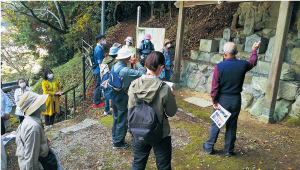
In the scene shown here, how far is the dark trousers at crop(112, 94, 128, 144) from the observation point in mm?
3762

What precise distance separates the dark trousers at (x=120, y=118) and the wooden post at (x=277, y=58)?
3.58m

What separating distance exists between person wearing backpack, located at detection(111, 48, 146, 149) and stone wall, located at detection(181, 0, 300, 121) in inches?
151

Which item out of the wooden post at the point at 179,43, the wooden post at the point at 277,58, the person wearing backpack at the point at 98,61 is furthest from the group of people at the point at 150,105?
the wooden post at the point at 179,43

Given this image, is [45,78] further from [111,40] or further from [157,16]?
[157,16]

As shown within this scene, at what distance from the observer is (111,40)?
43.2ft

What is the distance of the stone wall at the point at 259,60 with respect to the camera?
539cm

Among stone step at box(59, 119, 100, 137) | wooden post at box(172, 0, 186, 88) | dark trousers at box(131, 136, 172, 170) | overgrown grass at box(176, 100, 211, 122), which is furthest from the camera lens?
wooden post at box(172, 0, 186, 88)

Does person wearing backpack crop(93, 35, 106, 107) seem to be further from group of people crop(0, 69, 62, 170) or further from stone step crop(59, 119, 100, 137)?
group of people crop(0, 69, 62, 170)

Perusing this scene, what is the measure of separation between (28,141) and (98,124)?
2.88 m

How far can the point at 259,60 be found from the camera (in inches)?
242

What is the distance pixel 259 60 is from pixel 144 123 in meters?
5.23

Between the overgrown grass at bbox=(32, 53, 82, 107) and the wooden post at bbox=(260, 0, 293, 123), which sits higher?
the wooden post at bbox=(260, 0, 293, 123)

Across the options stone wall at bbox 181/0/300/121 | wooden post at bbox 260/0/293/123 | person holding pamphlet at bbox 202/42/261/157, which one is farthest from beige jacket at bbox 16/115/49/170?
stone wall at bbox 181/0/300/121

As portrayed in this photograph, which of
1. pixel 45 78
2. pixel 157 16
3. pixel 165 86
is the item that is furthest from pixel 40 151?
pixel 157 16
